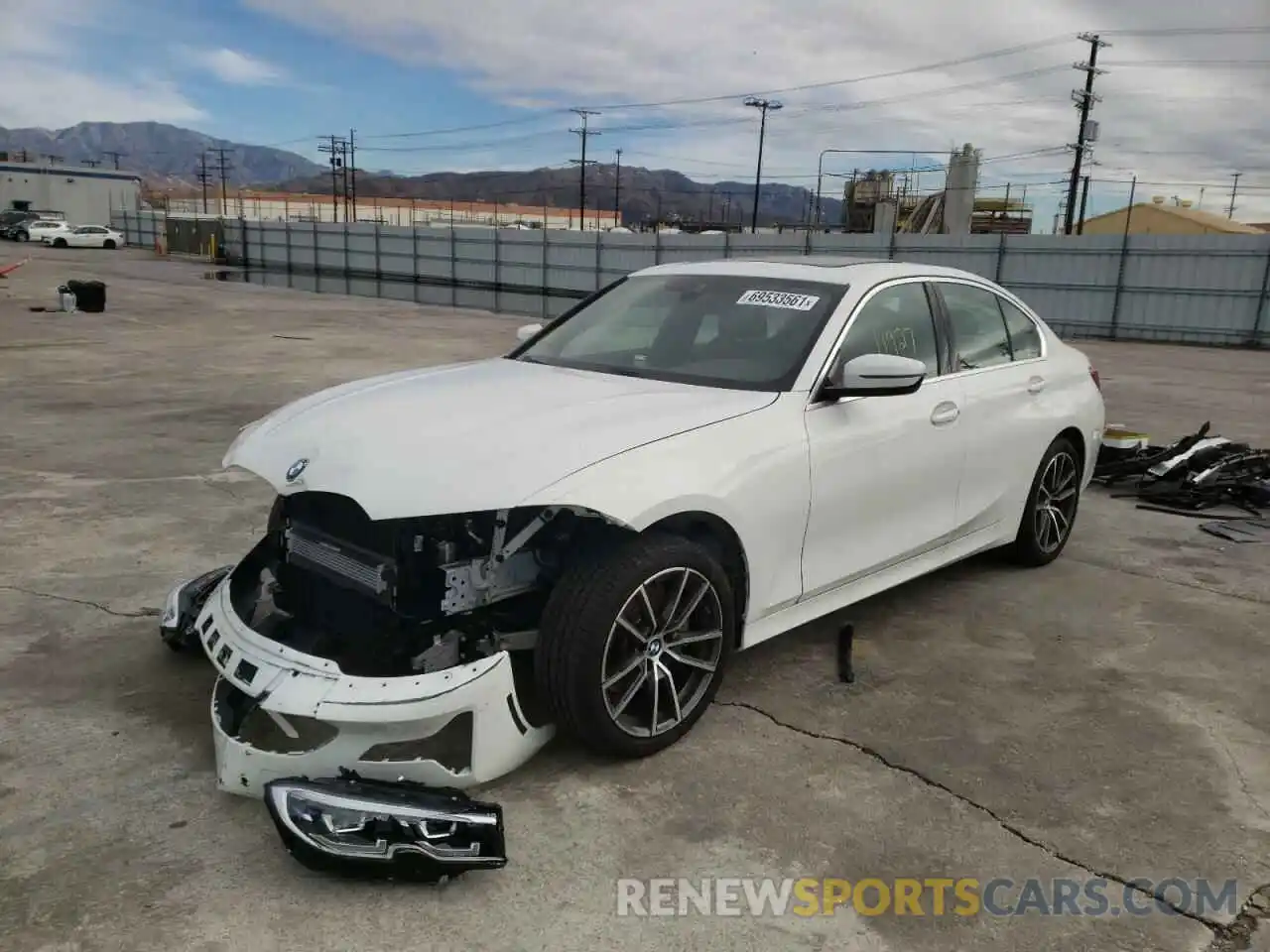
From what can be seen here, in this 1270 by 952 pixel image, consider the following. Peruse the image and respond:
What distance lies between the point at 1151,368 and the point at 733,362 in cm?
1443

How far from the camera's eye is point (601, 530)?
3119mm

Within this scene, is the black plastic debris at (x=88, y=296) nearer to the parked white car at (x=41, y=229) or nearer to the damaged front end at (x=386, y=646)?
the damaged front end at (x=386, y=646)

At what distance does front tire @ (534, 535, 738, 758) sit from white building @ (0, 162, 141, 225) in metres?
92.4

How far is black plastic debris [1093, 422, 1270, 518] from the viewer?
6809mm

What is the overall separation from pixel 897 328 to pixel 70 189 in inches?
3868

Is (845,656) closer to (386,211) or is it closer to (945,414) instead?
(945,414)

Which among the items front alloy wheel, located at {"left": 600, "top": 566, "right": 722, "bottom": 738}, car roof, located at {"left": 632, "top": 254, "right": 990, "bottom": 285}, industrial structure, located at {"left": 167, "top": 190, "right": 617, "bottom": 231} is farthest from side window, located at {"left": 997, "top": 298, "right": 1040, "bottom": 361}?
industrial structure, located at {"left": 167, "top": 190, "right": 617, "bottom": 231}

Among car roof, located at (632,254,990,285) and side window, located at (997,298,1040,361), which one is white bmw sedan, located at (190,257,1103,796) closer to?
car roof, located at (632,254,990,285)

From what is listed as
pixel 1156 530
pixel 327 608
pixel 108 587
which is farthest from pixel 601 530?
pixel 1156 530

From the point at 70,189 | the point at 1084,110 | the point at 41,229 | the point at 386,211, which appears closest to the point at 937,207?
the point at 1084,110

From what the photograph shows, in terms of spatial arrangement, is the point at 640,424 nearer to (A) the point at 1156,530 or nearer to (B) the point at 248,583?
(B) the point at 248,583

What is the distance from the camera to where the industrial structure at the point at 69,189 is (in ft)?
271

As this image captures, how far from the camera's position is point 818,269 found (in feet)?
14.0

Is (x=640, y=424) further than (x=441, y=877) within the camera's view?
Yes
